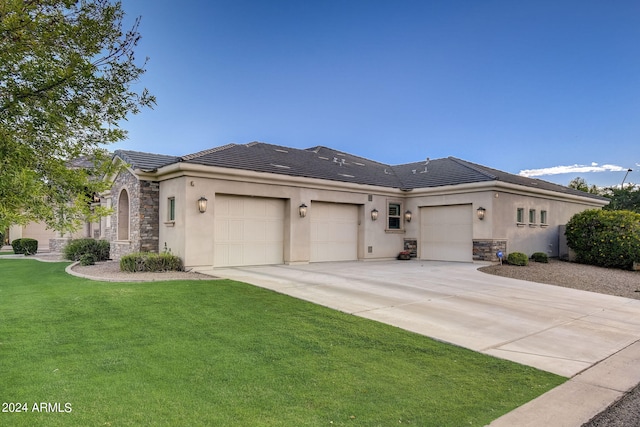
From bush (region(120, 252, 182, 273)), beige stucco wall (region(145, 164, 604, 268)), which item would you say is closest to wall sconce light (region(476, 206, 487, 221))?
beige stucco wall (region(145, 164, 604, 268))

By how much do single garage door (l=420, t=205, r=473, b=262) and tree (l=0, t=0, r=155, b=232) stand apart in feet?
46.5

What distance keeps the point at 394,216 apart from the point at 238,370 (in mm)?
14485

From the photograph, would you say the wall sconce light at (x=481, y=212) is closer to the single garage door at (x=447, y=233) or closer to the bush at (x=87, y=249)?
the single garage door at (x=447, y=233)

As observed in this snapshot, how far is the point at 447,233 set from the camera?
16.7m

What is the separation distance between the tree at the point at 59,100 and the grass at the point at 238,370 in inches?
62.4

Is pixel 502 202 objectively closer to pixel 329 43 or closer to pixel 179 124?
pixel 329 43

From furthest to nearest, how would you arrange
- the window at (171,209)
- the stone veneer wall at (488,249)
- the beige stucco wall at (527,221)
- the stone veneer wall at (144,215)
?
the beige stucco wall at (527,221)
the stone veneer wall at (488,249)
the stone veneer wall at (144,215)
the window at (171,209)

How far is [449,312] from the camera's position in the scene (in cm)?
702

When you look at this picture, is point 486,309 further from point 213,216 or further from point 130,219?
point 130,219

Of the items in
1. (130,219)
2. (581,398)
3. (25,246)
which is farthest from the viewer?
(25,246)

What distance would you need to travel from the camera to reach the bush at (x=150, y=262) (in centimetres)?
1111

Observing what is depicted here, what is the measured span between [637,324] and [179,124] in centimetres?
1524

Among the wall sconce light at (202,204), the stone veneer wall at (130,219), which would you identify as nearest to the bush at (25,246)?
the stone veneer wall at (130,219)

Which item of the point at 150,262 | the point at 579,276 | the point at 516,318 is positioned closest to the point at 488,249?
the point at 579,276
